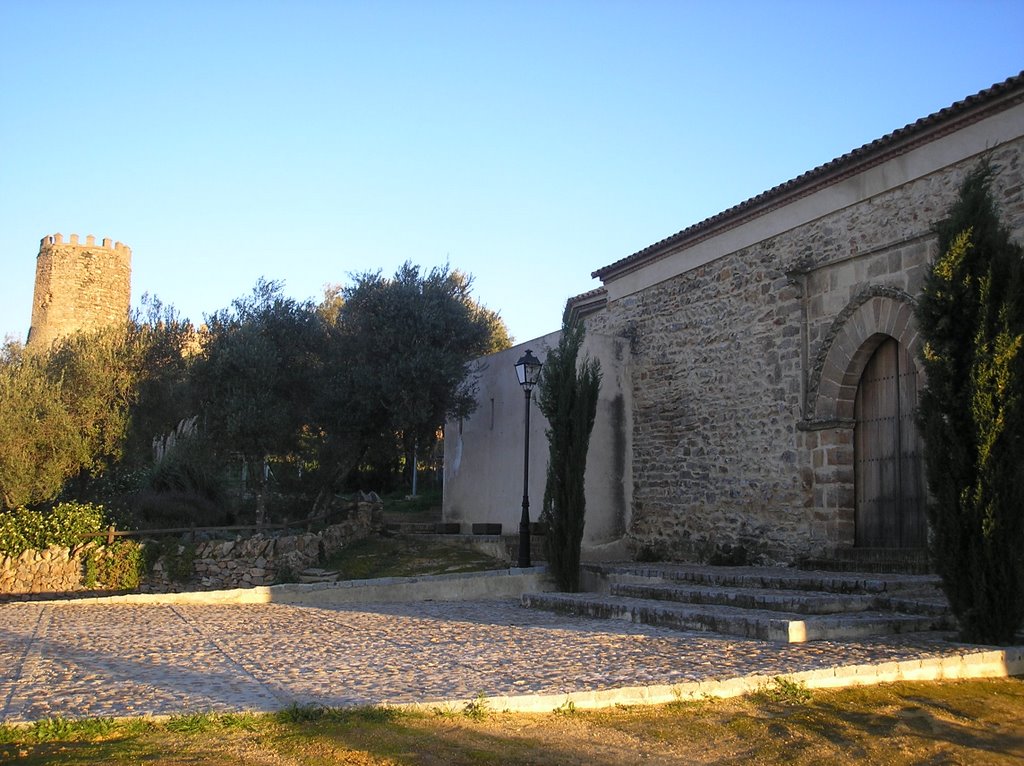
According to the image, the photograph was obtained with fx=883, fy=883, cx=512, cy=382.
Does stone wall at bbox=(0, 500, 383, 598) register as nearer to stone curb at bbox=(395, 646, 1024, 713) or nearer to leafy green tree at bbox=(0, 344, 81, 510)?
leafy green tree at bbox=(0, 344, 81, 510)

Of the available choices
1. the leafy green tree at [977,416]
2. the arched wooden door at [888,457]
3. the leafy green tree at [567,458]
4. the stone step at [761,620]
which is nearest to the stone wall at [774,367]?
the arched wooden door at [888,457]

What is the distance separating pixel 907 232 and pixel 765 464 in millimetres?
3738

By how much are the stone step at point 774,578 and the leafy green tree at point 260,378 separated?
674 cm

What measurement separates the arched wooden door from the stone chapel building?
0.07 ft

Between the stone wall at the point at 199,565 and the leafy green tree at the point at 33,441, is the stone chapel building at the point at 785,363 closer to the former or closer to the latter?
the stone wall at the point at 199,565

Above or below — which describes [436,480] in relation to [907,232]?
below

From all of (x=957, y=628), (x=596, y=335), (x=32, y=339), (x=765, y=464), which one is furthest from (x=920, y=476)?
(x=32, y=339)

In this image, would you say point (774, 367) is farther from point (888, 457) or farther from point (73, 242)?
point (73, 242)

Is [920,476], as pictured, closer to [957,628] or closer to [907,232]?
[907,232]

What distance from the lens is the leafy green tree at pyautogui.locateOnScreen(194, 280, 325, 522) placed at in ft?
51.8

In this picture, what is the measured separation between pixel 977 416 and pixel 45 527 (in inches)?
543

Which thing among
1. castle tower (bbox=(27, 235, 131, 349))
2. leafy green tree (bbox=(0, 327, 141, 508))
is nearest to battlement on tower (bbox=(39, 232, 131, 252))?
castle tower (bbox=(27, 235, 131, 349))

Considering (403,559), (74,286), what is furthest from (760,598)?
(74,286)

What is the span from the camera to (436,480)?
28.1 metres
